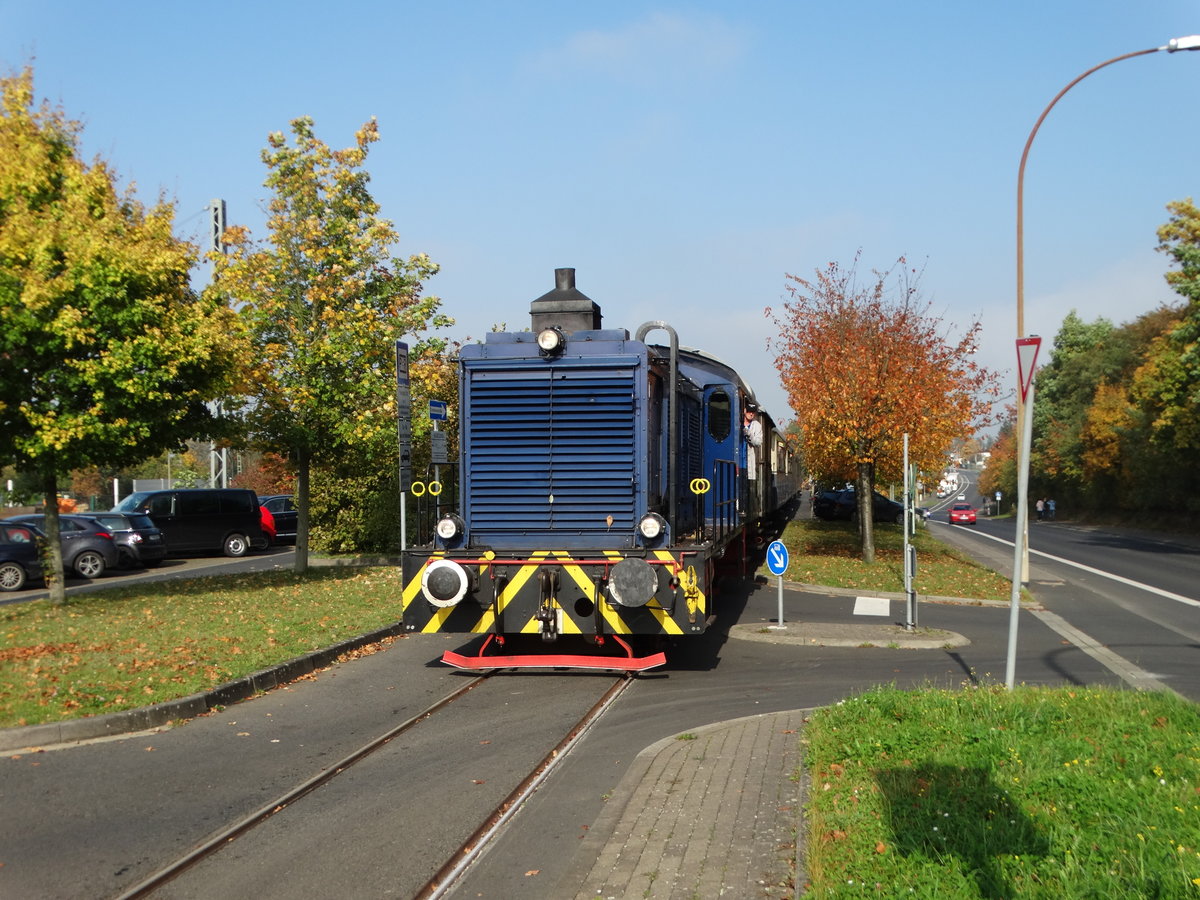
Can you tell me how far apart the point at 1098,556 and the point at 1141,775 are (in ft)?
99.0

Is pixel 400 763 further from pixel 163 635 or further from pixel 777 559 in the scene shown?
pixel 777 559

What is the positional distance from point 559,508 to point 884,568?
1365 cm

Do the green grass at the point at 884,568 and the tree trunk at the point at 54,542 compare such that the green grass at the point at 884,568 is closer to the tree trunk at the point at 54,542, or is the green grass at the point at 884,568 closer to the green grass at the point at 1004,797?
the green grass at the point at 1004,797

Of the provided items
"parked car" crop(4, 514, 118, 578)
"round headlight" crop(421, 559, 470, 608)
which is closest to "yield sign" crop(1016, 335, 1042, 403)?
"round headlight" crop(421, 559, 470, 608)

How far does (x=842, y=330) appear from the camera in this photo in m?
23.9

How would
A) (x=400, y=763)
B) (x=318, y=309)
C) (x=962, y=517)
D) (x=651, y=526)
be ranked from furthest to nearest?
(x=962, y=517) < (x=318, y=309) < (x=651, y=526) < (x=400, y=763)

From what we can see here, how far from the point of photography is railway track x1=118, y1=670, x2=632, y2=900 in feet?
16.8

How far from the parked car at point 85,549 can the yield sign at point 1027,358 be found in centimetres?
2186

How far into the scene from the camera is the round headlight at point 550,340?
10336 millimetres

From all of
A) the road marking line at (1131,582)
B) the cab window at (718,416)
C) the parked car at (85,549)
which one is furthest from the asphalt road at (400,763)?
the parked car at (85,549)

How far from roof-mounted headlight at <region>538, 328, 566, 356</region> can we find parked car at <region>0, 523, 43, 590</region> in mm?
16357

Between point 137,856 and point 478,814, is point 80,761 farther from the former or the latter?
point 478,814

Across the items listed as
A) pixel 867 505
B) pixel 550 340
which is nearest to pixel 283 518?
pixel 867 505

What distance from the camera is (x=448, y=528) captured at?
10375 mm
